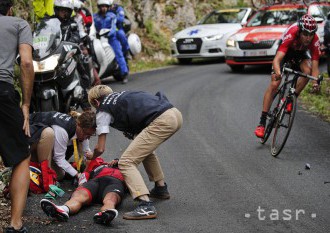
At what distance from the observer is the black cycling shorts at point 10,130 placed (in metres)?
6.21

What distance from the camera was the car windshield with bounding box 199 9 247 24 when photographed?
25062 millimetres

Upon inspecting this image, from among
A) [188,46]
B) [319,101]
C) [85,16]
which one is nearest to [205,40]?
[188,46]

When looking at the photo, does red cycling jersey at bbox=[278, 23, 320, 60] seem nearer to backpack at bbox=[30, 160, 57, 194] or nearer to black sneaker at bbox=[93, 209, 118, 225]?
backpack at bbox=[30, 160, 57, 194]

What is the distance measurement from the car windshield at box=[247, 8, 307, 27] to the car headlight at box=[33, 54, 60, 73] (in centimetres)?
1094

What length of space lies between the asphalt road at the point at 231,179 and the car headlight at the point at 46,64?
144cm

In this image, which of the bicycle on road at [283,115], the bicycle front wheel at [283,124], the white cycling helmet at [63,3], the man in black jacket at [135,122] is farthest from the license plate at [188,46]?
the man in black jacket at [135,122]

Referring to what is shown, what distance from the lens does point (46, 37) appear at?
11.9 m

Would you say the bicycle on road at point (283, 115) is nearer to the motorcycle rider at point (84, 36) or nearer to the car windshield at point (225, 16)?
the motorcycle rider at point (84, 36)

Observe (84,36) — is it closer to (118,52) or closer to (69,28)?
(69,28)

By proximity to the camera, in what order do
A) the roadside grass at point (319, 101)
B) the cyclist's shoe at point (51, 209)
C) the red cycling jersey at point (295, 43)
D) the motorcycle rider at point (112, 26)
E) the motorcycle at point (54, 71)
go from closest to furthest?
1. the cyclist's shoe at point (51, 209)
2. the red cycling jersey at point (295, 43)
3. the motorcycle at point (54, 71)
4. the roadside grass at point (319, 101)
5. the motorcycle rider at point (112, 26)

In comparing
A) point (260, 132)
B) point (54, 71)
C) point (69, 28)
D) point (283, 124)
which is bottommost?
point (260, 132)

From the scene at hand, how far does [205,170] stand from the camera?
30.2 ft

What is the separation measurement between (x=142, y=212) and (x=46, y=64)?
5.07 m

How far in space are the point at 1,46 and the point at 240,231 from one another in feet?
8.75
